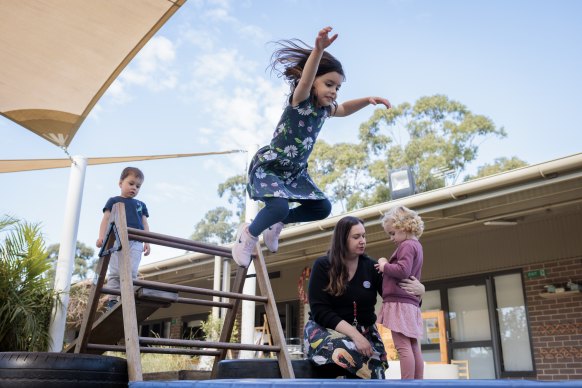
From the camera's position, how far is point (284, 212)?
243cm

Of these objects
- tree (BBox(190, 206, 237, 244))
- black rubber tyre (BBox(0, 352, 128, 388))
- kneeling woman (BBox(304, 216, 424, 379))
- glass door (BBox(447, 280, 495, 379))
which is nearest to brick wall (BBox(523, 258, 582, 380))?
glass door (BBox(447, 280, 495, 379))

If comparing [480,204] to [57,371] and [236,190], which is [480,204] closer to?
[57,371]

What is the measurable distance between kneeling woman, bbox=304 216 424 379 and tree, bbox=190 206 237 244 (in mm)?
32950

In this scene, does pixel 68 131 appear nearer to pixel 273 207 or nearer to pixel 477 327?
pixel 273 207

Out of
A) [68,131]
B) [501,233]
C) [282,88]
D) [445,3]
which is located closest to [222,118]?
[445,3]

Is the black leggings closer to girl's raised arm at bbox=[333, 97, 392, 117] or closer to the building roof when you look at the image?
girl's raised arm at bbox=[333, 97, 392, 117]

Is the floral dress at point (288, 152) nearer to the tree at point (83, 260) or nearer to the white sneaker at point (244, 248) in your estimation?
the white sneaker at point (244, 248)

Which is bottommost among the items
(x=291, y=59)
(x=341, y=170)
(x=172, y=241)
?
(x=172, y=241)

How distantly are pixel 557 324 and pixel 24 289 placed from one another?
683 cm

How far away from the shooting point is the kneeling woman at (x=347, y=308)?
7.67ft

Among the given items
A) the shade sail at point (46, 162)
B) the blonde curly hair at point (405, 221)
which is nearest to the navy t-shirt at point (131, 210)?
the blonde curly hair at point (405, 221)

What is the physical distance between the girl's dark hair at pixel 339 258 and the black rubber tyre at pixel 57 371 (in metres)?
0.96

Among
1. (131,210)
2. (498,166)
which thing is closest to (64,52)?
(131,210)

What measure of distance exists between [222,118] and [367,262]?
3007cm
